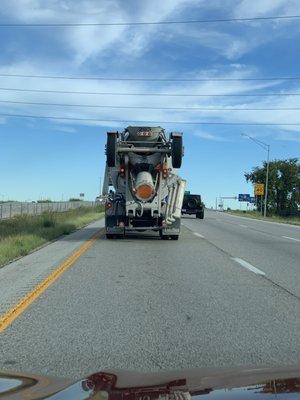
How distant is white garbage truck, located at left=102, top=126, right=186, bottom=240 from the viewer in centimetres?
1998

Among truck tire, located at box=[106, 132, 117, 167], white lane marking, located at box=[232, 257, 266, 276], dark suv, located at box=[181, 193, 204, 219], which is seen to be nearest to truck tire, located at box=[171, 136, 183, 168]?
truck tire, located at box=[106, 132, 117, 167]

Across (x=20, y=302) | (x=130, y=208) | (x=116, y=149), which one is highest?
(x=116, y=149)

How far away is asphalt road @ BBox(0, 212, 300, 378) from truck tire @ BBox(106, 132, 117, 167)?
16.4 feet

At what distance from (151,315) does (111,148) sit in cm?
1176

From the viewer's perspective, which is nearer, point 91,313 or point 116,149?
point 91,313

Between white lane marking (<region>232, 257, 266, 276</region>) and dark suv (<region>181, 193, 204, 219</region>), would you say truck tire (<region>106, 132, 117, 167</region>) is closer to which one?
white lane marking (<region>232, 257, 266, 276</region>)

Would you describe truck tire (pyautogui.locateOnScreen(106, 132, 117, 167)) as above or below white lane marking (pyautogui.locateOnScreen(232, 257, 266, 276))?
above

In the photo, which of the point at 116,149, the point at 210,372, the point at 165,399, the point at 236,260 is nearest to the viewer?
the point at 165,399

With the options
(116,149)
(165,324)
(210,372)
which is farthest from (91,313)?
(116,149)

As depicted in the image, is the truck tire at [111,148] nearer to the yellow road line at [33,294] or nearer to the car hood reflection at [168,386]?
the yellow road line at [33,294]

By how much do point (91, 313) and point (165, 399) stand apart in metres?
4.87

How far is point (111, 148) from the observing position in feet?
64.4

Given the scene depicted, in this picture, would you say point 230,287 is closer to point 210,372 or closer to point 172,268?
point 172,268

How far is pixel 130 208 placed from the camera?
66.5ft
